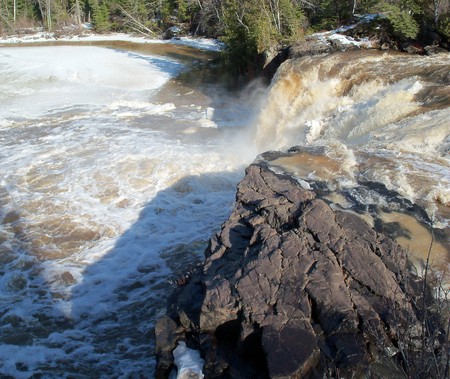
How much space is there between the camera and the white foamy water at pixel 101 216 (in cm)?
534

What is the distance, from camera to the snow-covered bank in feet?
95.2

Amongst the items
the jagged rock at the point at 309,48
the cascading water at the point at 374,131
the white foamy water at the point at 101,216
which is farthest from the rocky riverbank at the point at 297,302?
the jagged rock at the point at 309,48

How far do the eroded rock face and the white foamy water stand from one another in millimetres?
1377

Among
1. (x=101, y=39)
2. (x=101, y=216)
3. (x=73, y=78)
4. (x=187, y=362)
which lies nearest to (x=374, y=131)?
(x=101, y=216)

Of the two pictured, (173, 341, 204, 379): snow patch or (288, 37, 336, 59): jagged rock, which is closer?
(173, 341, 204, 379): snow patch

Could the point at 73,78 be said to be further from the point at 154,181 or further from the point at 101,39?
the point at 101,39

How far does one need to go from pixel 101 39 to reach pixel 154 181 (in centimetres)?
2761

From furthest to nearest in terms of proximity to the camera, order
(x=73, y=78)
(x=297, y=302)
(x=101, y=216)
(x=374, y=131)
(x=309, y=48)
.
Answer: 1. (x=73, y=78)
2. (x=309, y=48)
3. (x=374, y=131)
4. (x=101, y=216)
5. (x=297, y=302)

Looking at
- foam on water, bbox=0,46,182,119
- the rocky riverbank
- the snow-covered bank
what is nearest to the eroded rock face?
the rocky riverbank

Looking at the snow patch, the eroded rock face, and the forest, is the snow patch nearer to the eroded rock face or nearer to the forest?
the eroded rock face

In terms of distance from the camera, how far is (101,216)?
315 inches

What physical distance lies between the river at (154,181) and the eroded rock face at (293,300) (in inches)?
35.8

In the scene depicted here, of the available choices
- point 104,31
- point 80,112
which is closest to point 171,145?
point 80,112

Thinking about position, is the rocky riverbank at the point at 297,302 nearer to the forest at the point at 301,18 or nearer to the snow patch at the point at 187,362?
the snow patch at the point at 187,362
